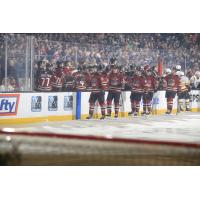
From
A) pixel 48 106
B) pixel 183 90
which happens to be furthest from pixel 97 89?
pixel 183 90

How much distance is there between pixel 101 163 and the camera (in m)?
4.81

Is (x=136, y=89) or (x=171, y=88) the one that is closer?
(x=136, y=89)

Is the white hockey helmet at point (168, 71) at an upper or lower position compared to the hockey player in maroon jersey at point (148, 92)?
upper

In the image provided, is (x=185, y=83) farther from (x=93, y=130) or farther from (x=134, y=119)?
(x=93, y=130)

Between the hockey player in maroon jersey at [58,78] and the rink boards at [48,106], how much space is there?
9cm

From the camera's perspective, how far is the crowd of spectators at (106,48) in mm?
6238

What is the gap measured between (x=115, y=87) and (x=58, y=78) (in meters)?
0.90

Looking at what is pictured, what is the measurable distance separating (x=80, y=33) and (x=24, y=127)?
1.41 metres

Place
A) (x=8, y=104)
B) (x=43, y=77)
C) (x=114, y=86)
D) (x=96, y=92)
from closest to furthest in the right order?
(x=8, y=104), (x=43, y=77), (x=96, y=92), (x=114, y=86)

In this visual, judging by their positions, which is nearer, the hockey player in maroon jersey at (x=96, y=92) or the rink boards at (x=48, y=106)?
the rink boards at (x=48, y=106)

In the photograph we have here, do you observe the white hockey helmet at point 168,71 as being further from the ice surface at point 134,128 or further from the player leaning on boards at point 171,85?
the ice surface at point 134,128

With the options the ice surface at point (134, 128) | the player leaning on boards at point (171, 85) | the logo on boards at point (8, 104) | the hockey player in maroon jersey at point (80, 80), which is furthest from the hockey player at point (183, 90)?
the logo on boards at point (8, 104)

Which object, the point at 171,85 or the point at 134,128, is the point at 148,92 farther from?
the point at 134,128

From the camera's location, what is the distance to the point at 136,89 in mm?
7176
